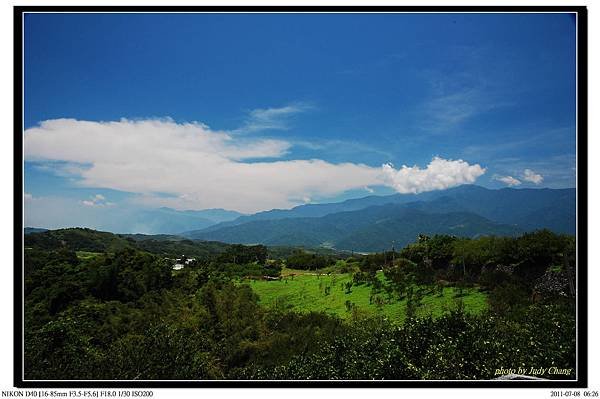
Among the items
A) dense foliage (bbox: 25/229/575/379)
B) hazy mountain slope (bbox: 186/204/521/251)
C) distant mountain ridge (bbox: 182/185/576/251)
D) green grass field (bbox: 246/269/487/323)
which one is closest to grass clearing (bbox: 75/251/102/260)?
dense foliage (bbox: 25/229/575/379)

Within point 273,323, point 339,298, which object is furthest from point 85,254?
point 339,298

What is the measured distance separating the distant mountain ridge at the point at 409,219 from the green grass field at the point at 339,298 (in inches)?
72.5

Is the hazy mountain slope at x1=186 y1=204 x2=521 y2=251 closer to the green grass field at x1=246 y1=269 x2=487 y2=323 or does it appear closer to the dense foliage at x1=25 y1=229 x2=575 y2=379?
the green grass field at x1=246 y1=269 x2=487 y2=323

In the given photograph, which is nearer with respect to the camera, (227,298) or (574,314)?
(574,314)

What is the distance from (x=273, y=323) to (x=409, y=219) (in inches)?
992

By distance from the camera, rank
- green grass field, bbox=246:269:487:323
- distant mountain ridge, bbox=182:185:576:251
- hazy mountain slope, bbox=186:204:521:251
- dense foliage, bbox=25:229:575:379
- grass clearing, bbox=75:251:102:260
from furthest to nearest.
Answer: hazy mountain slope, bbox=186:204:521:251 < grass clearing, bbox=75:251:102:260 < green grass field, bbox=246:269:487:323 < distant mountain ridge, bbox=182:185:576:251 < dense foliage, bbox=25:229:575:379

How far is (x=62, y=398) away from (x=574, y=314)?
231 inches

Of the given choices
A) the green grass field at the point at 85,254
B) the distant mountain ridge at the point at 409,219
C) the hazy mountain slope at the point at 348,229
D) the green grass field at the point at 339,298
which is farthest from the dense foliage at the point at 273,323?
the hazy mountain slope at the point at 348,229

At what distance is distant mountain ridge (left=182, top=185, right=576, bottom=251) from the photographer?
5.98m

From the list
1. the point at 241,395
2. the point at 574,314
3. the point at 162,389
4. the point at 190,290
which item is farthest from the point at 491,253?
the point at 190,290

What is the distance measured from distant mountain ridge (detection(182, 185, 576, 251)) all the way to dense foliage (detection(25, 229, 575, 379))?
77 centimetres

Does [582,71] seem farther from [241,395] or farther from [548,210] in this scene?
[241,395]

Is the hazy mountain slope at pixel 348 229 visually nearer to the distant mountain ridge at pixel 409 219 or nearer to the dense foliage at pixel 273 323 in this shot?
the distant mountain ridge at pixel 409 219

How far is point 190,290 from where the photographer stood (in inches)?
362
